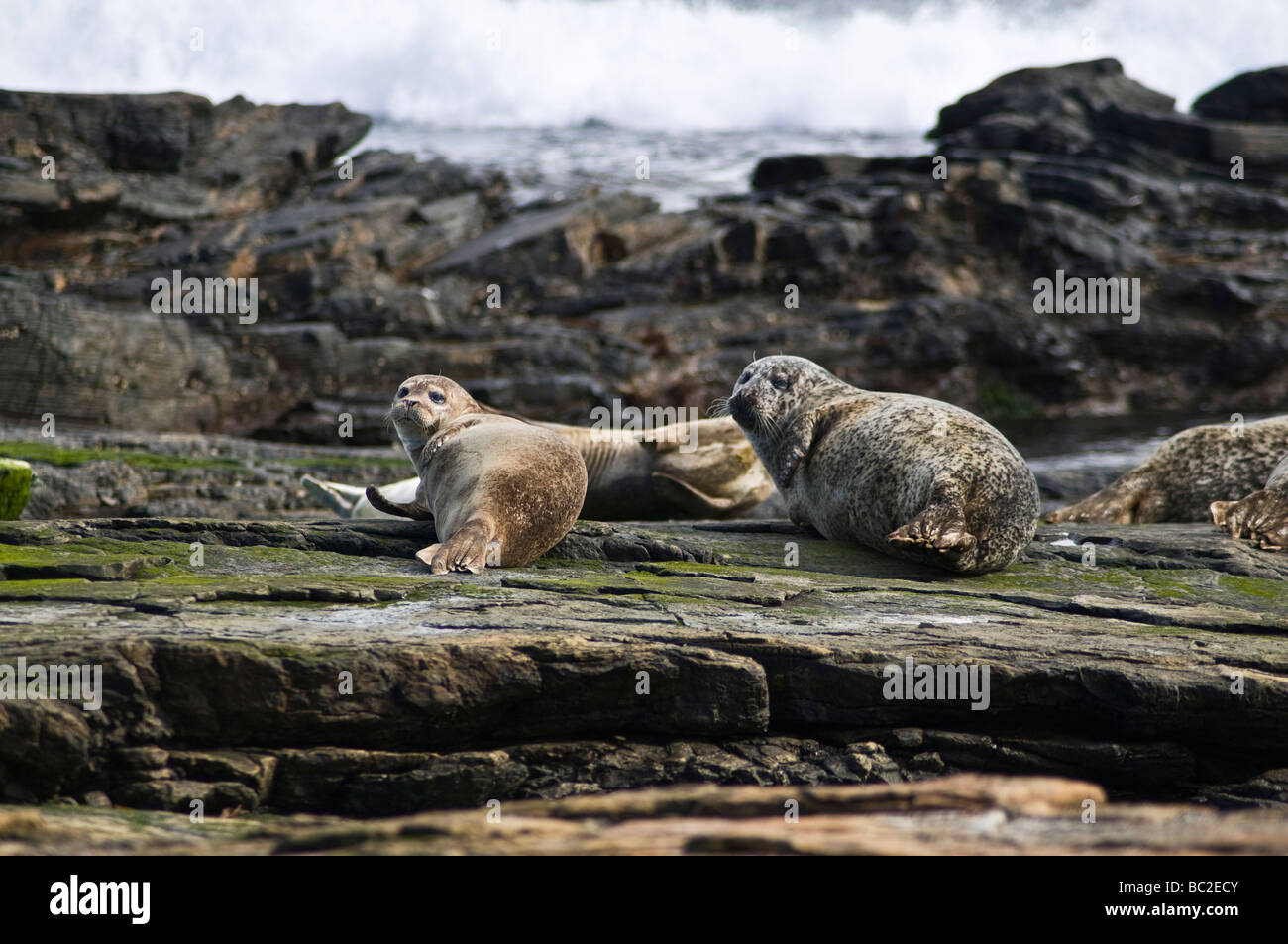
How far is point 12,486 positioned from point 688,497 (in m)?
4.25

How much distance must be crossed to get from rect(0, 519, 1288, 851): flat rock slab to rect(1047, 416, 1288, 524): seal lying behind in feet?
10.2

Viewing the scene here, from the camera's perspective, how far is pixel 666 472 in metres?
7.72

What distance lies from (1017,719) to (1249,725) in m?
0.79

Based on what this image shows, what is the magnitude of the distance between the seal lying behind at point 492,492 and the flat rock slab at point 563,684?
0.17 metres

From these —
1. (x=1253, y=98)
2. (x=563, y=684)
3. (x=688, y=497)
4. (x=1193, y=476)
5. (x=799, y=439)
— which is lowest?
(x=563, y=684)

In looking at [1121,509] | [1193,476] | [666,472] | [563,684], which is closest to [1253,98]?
[1193,476]

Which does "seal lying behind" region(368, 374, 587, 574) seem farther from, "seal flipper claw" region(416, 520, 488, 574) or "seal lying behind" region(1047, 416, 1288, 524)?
"seal lying behind" region(1047, 416, 1288, 524)

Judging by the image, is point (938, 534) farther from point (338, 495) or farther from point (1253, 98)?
A: point (1253, 98)

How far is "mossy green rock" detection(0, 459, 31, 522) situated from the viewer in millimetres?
6891

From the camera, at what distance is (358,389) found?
1958 cm

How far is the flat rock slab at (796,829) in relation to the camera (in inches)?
75.1

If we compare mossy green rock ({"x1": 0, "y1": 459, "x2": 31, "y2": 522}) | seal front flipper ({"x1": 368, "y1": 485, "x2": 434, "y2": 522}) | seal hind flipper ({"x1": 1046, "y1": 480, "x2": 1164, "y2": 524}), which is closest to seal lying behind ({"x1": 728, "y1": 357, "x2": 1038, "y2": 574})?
seal front flipper ({"x1": 368, "y1": 485, "x2": 434, "y2": 522})

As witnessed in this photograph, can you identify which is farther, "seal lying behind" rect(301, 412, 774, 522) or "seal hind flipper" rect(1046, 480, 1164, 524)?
"seal hind flipper" rect(1046, 480, 1164, 524)

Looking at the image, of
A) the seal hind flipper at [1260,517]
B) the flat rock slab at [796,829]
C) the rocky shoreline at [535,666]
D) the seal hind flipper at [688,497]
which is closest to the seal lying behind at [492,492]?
the rocky shoreline at [535,666]
